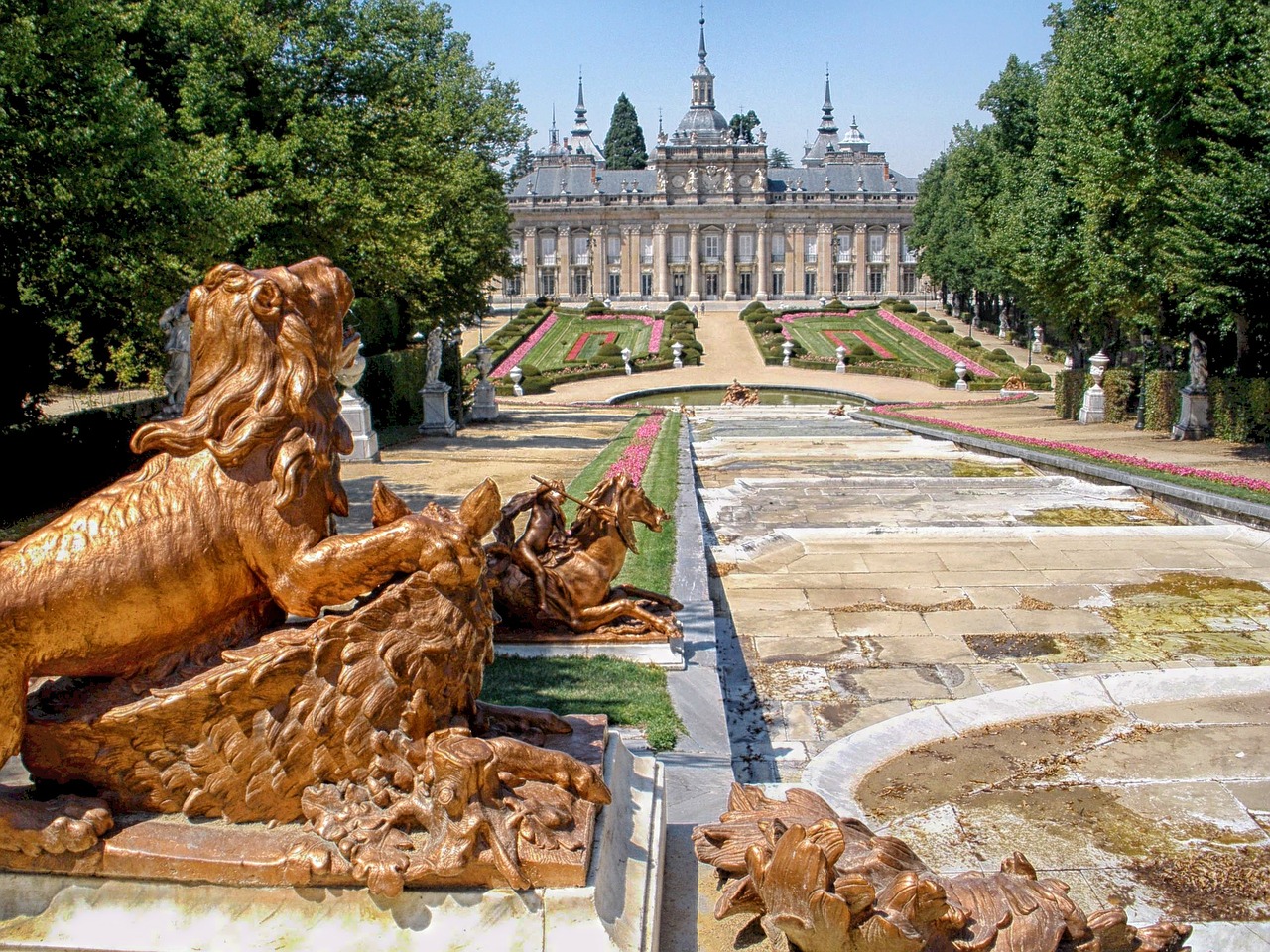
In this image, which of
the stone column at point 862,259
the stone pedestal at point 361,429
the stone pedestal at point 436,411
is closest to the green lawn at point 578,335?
the stone pedestal at point 436,411

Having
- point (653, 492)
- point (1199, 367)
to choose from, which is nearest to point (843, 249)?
point (1199, 367)

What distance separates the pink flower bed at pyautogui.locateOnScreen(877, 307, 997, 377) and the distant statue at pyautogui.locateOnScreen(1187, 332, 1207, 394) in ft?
86.0

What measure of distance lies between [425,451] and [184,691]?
1946 centimetres

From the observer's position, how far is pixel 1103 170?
2159 cm

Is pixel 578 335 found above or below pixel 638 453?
above

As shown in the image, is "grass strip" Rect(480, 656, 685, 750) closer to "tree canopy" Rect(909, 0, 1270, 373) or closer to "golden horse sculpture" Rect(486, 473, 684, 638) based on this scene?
"golden horse sculpture" Rect(486, 473, 684, 638)

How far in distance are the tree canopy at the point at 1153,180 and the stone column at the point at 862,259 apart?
65463 mm

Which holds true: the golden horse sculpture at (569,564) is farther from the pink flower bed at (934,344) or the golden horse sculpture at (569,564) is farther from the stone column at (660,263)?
the stone column at (660,263)

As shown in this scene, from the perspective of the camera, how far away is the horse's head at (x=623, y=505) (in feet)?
22.6

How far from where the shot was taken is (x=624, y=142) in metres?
109

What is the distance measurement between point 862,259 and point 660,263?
18.6 meters

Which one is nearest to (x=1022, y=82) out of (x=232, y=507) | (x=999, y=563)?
(x=999, y=563)

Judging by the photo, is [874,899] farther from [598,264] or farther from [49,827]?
[598,264]

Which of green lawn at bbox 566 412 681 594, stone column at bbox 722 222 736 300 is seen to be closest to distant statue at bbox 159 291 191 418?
green lawn at bbox 566 412 681 594
